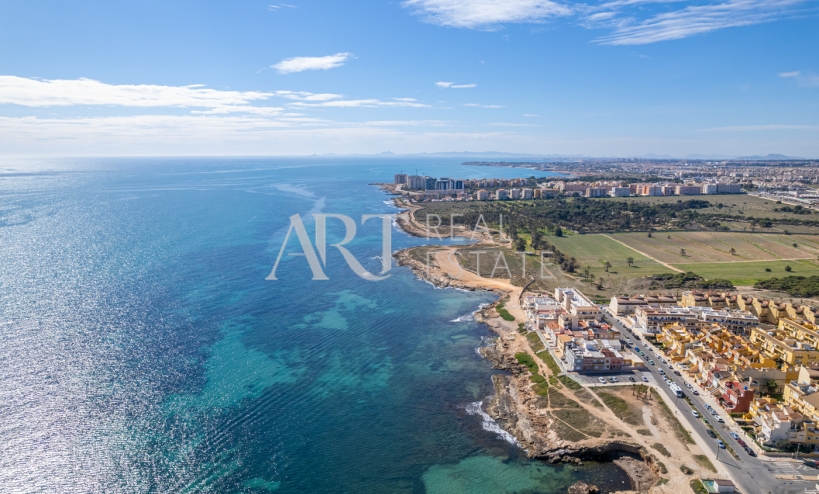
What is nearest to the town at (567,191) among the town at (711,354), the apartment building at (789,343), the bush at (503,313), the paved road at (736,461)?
the bush at (503,313)

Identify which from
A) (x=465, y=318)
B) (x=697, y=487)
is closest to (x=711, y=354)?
(x=697, y=487)

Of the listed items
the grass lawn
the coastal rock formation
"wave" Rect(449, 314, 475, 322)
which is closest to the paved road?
the coastal rock formation

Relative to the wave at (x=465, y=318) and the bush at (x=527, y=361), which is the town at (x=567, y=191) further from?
the bush at (x=527, y=361)

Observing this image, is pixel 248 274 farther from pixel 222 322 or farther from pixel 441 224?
pixel 441 224

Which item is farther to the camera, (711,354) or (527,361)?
(527,361)

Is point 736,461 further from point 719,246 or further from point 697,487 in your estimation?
point 719,246

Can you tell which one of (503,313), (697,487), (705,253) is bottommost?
(697,487)

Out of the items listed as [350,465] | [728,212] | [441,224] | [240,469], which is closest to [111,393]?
[240,469]
